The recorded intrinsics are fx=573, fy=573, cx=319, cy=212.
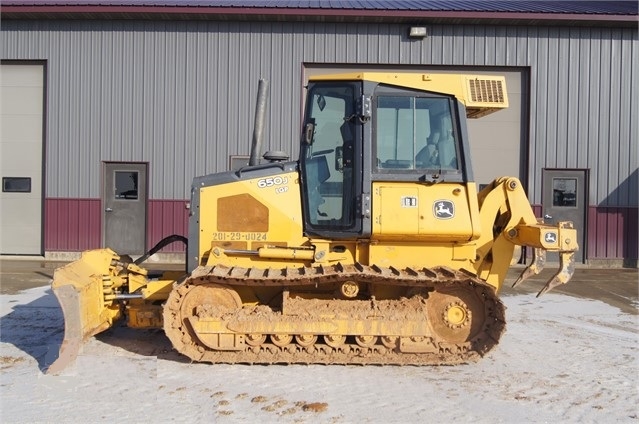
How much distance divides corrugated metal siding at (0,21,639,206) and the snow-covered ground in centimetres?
778

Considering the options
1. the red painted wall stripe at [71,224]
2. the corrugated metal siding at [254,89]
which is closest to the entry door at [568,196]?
the corrugated metal siding at [254,89]

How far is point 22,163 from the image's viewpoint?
14.0 metres

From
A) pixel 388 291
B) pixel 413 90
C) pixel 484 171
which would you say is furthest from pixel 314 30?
pixel 388 291

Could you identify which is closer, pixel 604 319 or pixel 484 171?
pixel 604 319

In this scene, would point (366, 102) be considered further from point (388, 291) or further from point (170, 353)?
point (170, 353)

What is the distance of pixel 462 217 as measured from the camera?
5469 mm

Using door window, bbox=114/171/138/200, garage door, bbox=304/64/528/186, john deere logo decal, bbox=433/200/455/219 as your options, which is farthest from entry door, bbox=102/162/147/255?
john deere logo decal, bbox=433/200/455/219

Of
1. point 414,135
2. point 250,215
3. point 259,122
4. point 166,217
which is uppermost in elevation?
point 259,122

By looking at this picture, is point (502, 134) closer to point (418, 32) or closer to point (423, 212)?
point (418, 32)

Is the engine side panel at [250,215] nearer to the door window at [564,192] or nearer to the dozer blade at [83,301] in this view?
the dozer blade at [83,301]

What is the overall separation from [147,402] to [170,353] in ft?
4.38

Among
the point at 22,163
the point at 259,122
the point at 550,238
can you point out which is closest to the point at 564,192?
the point at 550,238

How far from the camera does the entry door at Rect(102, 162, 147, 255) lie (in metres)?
13.7

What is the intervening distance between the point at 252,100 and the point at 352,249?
347 inches
